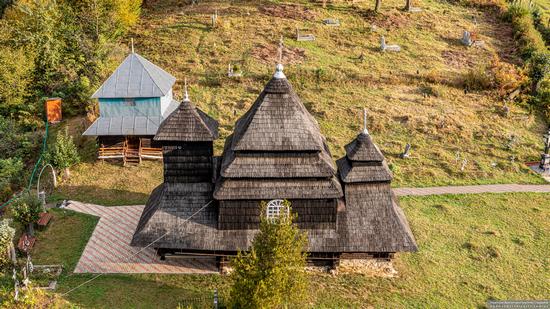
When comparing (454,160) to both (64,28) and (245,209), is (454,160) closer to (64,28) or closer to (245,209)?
(245,209)

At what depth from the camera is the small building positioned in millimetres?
30469

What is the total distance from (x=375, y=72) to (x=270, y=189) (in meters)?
25.2

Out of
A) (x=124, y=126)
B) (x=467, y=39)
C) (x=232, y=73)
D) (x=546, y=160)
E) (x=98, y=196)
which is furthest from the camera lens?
(x=467, y=39)

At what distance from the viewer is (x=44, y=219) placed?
2492 centimetres

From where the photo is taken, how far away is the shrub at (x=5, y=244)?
21031mm

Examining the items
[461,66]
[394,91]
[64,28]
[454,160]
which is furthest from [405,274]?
[64,28]

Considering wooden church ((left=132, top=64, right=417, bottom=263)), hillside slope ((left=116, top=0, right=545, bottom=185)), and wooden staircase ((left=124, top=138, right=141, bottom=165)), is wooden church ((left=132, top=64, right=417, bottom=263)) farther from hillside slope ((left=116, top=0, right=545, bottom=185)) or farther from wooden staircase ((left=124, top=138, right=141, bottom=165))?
wooden staircase ((left=124, top=138, right=141, bottom=165))

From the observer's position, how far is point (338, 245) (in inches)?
824

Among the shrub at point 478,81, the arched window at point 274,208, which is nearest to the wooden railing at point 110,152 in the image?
the arched window at point 274,208

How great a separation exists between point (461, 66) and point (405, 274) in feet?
92.3

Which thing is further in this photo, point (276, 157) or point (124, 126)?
point (124, 126)

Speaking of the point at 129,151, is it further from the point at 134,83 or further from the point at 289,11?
the point at 289,11

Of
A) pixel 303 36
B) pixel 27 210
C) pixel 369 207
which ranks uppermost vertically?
pixel 303 36

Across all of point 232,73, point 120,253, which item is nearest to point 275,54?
point 232,73
